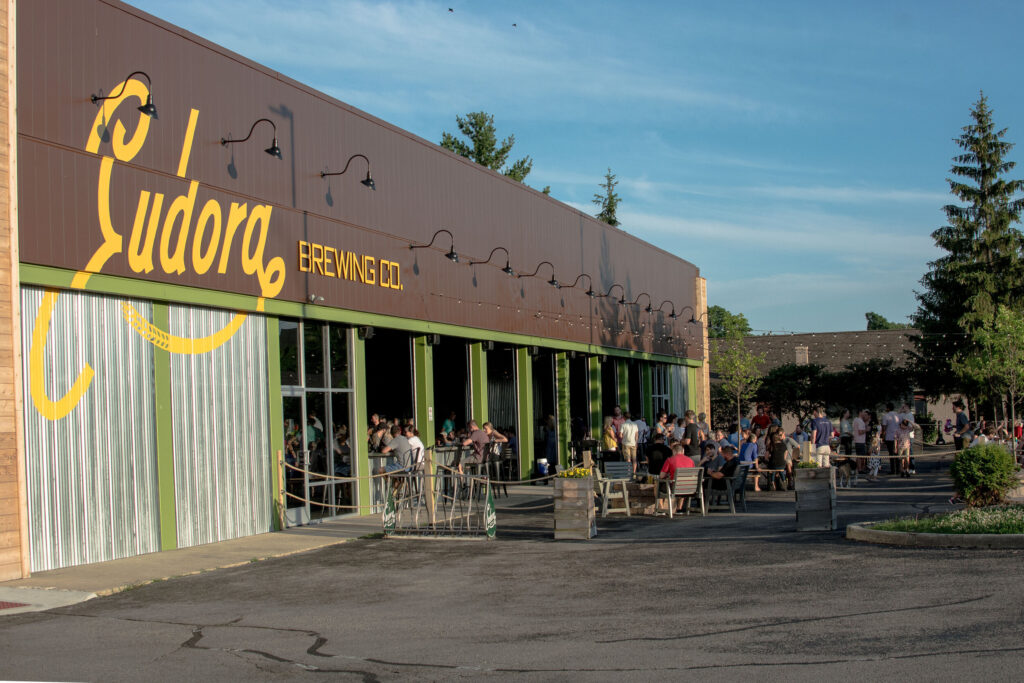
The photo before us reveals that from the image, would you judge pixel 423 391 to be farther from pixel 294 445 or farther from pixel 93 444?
pixel 93 444

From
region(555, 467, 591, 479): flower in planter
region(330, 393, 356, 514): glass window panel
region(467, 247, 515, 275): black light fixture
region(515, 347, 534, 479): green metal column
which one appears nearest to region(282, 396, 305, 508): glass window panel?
region(330, 393, 356, 514): glass window panel

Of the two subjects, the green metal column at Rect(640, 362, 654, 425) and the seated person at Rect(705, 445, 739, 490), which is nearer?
the seated person at Rect(705, 445, 739, 490)

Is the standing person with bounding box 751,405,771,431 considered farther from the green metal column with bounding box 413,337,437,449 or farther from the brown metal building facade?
the green metal column with bounding box 413,337,437,449

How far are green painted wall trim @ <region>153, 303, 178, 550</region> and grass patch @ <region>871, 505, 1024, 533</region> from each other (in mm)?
9937

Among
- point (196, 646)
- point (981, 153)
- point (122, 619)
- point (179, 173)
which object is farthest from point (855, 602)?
point (981, 153)

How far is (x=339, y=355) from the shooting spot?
2025 centimetres

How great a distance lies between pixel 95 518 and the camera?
14344mm

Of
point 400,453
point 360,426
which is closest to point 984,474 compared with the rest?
point 400,453

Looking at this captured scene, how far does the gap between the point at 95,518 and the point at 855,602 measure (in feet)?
32.3

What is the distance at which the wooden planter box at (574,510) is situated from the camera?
1592cm

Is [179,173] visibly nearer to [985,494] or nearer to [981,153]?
[985,494]

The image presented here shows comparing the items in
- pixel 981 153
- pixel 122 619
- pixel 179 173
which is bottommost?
pixel 122 619

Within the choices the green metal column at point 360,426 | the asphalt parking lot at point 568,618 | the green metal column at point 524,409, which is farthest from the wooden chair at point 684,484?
the green metal column at point 524,409

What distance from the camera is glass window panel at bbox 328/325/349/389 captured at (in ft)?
65.7
